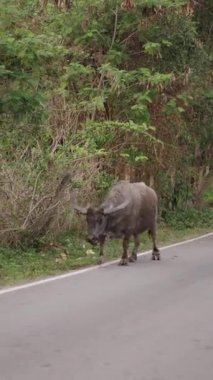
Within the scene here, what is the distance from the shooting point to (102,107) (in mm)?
18625

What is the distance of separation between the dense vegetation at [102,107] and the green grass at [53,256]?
38 cm

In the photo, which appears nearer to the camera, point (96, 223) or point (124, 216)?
point (96, 223)

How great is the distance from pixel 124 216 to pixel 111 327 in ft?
19.6

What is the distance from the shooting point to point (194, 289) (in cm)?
1140

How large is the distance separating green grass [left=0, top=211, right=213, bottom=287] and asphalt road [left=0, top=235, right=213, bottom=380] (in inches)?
33.0

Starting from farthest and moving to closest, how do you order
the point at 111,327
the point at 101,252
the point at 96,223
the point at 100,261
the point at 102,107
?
the point at 102,107
the point at 101,252
the point at 100,261
the point at 96,223
the point at 111,327

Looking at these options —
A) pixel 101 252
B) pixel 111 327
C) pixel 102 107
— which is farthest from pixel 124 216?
pixel 111 327

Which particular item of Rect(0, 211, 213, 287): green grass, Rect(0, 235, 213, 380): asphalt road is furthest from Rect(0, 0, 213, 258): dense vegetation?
Rect(0, 235, 213, 380): asphalt road

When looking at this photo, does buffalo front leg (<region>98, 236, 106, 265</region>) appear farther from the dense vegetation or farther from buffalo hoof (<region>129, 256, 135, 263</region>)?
the dense vegetation

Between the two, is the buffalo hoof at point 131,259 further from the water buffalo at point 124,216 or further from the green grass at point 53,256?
the green grass at point 53,256

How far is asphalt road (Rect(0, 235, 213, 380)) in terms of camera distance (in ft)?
22.7

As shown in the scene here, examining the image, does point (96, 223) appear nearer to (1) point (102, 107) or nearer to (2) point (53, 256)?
(2) point (53, 256)

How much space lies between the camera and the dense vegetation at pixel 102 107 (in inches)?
605

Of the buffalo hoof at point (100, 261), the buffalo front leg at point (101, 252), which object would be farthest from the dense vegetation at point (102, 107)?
the buffalo hoof at point (100, 261)
